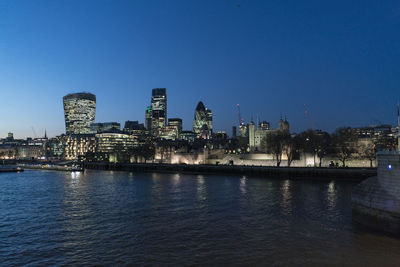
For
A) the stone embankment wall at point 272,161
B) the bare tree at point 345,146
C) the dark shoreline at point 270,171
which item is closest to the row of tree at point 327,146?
the bare tree at point 345,146

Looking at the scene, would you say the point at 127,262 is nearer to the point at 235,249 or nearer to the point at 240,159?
the point at 235,249

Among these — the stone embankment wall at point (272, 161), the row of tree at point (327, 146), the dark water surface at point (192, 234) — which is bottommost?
the dark water surface at point (192, 234)

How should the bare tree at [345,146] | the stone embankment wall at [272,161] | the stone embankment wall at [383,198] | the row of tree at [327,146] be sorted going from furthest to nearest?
1. the stone embankment wall at [272,161]
2. the row of tree at [327,146]
3. the bare tree at [345,146]
4. the stone embankment wall at [383,198]

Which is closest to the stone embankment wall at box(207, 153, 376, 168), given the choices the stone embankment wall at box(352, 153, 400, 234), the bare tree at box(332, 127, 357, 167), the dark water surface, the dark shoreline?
the bare tree at box(332, 127, 357, 167)

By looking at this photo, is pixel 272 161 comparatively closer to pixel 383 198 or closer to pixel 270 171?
pixel 270 171

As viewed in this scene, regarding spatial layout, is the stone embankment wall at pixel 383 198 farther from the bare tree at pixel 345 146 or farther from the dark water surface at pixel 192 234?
the bare tree at pixel 345 146

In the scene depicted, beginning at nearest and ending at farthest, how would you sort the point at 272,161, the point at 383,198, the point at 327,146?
the point at 383,198, the point at 327,146, the point at 272,161

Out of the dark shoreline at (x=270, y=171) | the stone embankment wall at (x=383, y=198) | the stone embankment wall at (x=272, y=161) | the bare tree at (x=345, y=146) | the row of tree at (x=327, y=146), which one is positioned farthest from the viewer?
the stone embankment wall at (x=272, y=161)

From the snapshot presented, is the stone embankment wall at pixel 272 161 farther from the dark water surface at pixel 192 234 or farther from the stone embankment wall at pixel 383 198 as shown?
the stone embankment wall at pixel 383 198

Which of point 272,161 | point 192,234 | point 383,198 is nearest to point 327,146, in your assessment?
point 272,161

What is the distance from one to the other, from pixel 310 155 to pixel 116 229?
80644 millimetres

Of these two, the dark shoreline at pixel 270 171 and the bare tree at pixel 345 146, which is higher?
the bare tree at pixel 345 146

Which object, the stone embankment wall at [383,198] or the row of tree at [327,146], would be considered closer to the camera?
the stone embankment wall at [383,198]

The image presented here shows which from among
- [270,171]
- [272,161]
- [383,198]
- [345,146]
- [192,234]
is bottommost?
[192,234]
